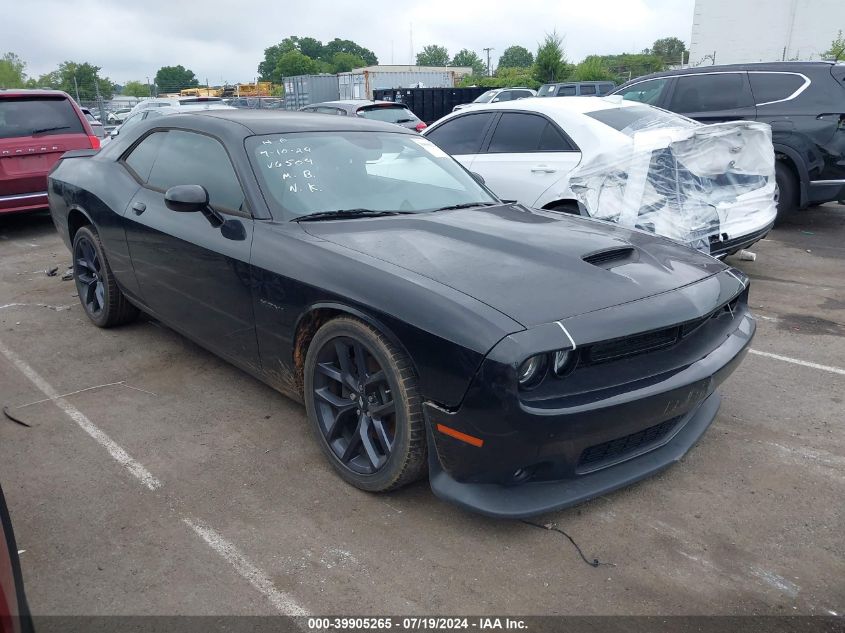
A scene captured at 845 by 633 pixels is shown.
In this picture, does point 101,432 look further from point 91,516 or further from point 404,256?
point 404,256

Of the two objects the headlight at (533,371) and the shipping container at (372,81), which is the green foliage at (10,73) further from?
the headlight at (533,371)

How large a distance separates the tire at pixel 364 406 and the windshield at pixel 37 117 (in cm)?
688

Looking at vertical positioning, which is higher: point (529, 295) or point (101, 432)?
point (529, 295)

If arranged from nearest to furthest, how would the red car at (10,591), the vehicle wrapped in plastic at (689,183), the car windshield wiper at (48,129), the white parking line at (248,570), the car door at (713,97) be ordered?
the red car at (10,591) < the white parking line at (248,570) < the vehicle wrapped in plastic at (689,183) < the car door at (713,97) < the car windshield wiper at (48,129)

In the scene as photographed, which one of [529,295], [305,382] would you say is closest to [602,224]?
[529,295]

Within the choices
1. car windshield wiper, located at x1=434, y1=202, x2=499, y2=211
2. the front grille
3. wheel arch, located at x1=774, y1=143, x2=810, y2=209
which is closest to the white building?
wheel arch, located at x1=774, y1=143, x2=810, y2=209

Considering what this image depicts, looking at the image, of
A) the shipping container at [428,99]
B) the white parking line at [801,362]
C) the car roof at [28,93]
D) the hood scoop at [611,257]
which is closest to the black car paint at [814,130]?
the white parking line at [801,362]

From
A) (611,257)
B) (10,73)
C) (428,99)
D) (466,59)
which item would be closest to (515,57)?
(466,59)

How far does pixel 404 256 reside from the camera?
290 centimetres

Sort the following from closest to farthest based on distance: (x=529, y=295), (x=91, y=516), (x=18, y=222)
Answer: (x=529, y=295)
(x=91, y=516)
(x=18, y=222)

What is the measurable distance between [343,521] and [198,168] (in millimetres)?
2201

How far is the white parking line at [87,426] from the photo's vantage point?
10.4ft

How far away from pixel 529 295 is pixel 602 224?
4.33 feet

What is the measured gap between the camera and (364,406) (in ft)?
9.48
